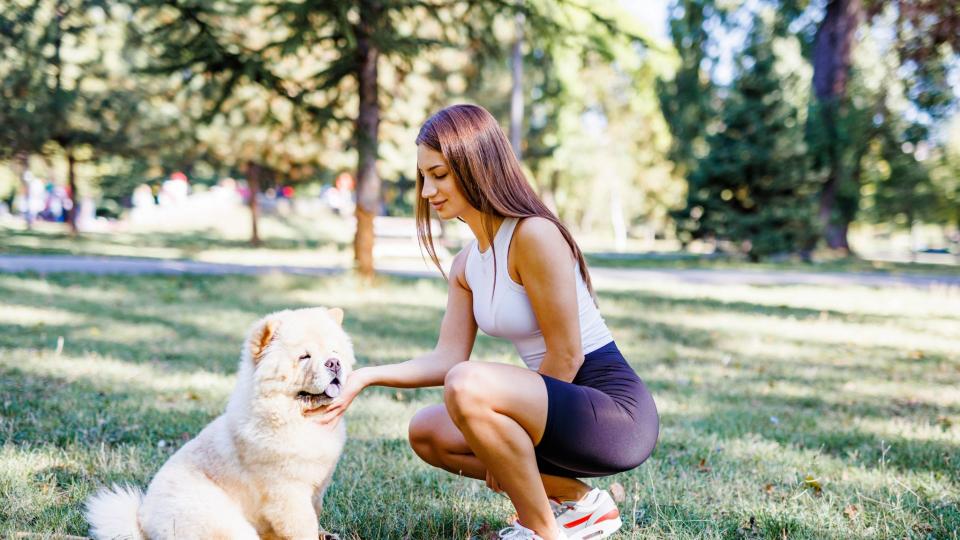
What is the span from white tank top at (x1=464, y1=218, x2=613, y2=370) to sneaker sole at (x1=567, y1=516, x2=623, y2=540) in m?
0.67

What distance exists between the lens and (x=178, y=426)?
4297mm

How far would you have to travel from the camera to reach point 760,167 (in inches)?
782

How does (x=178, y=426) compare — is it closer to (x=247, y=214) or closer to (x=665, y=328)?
(x=665, y=328)

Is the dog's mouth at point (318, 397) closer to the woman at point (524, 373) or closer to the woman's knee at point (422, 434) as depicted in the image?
the woman at point (524, 373)

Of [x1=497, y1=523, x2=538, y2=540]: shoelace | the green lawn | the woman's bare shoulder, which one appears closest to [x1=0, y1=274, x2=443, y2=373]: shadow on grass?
the green lawn

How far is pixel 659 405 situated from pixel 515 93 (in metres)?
14.5

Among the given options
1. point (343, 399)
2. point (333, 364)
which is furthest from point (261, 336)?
point (343, 399)

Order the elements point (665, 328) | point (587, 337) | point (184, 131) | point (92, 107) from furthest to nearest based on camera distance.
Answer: point (184, 131) → point (92, 107) → point (665, 328) → point (587, 337)

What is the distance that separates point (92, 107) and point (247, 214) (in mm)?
20010

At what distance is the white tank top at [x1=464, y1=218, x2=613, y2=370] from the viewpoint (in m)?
2.78

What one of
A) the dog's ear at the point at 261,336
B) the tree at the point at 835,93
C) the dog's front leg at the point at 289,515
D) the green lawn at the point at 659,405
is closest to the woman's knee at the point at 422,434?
the green lawn at the point at 659,405

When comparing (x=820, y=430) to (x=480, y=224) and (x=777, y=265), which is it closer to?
(x=480, y=224)

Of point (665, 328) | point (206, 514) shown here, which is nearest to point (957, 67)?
point (665, 328)

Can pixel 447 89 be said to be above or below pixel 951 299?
above
